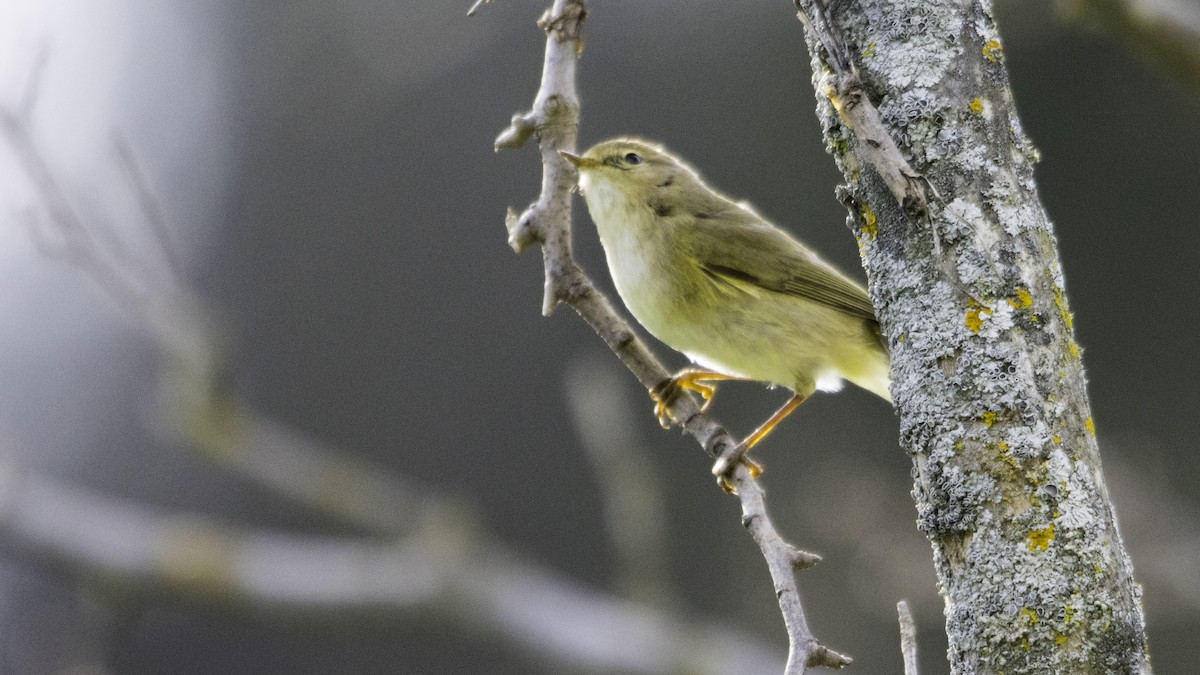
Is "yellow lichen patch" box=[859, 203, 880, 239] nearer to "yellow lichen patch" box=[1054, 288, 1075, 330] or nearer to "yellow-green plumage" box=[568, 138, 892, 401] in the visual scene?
"yellow lichen patch" box=[1054, 288, 1075, 330]

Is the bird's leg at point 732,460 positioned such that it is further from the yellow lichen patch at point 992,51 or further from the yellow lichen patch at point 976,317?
the yellow lichen patch at point 992,51

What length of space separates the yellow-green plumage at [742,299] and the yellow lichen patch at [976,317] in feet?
6.60

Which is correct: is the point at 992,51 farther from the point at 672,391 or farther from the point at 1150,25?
the point at 1150,25

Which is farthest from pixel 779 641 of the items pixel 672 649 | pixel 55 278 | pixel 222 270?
pixel 55 278

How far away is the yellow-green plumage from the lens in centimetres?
376

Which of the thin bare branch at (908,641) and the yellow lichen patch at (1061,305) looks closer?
the thin bare branch at (908,641)

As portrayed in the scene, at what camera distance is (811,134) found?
29.2 feet

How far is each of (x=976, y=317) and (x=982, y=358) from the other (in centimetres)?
6

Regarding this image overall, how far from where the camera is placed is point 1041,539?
1.62 metres

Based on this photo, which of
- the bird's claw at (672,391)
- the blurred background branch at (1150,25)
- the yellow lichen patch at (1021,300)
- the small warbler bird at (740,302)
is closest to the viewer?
the yellow lichen patch at (1021,300)

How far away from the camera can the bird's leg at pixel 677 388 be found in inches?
108

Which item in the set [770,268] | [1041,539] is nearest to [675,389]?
[770,268]

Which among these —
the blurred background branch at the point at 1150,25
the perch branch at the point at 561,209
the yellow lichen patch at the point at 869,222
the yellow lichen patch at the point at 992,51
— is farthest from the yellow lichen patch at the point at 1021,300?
the blurred background branch at the point at 1150,25

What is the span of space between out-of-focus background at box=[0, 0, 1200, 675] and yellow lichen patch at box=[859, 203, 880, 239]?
2.06 metres
